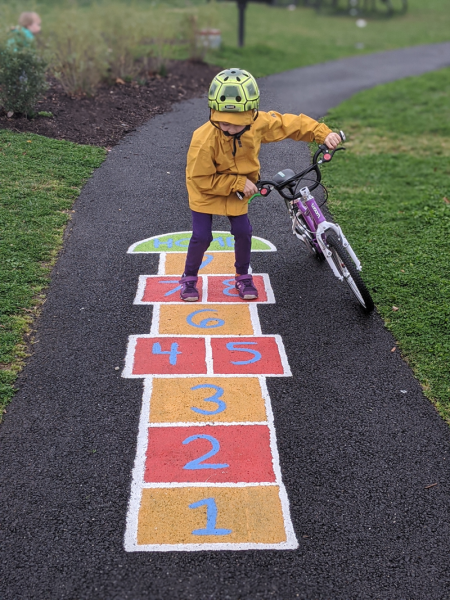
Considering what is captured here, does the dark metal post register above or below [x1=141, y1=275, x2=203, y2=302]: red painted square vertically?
above

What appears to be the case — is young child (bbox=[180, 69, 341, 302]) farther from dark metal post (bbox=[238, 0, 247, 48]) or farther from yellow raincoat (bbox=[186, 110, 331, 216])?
dark metal post (bbox=[238, 0, 247, 48])

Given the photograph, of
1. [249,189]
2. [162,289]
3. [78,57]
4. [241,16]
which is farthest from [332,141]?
[241,16]

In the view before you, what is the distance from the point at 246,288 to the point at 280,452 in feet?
6.40

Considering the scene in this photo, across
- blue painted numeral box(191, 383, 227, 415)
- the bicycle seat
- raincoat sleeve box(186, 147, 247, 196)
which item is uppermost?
raincoat sleeve box(186, 147, 247, 196)

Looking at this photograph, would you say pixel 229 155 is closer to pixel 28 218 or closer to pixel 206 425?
pixel 206 425

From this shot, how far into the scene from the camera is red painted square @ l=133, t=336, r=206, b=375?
15.1ft

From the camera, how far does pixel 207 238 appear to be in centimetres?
524

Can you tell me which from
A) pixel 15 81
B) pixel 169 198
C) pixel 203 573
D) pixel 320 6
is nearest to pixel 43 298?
pixel 169 198

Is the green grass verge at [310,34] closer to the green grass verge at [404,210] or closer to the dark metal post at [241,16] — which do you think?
the dark metal post at [241,16]

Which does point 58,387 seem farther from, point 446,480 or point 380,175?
point 380,175

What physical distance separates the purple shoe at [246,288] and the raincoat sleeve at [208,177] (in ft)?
2.93

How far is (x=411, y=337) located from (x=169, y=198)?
362 centimetres

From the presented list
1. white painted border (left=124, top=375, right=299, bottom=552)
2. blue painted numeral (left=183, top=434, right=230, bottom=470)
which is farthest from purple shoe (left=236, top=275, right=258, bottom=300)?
blue painted numeral (left=183, top=434, right=230, bottom=470)

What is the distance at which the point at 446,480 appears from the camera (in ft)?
12.3
